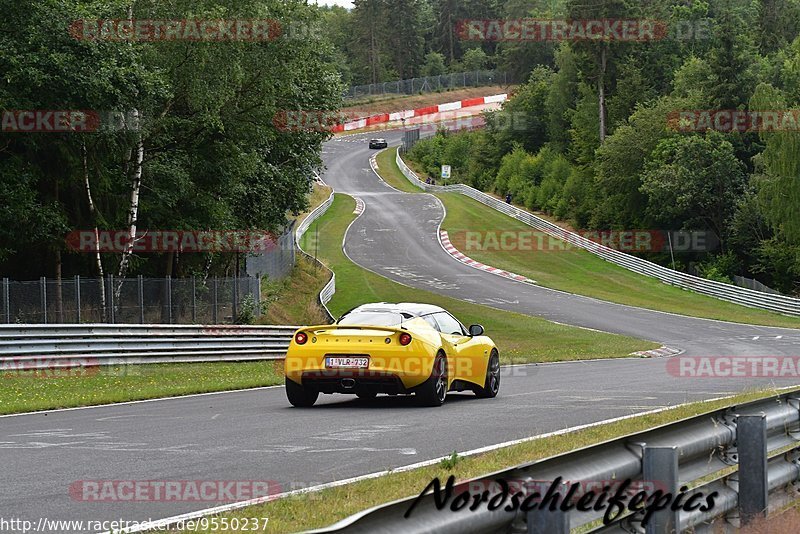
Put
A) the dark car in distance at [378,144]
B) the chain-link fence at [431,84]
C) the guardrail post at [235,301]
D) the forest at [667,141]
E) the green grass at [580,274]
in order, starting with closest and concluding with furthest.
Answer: the guardrail post at [235,301] < the green grass at [580,274] < the forest at [667,141] < the dark car in distance at [378,144] < the chain-link fence at [431,84]

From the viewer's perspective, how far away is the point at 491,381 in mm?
16422

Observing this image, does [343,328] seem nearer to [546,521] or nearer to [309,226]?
[546,521]

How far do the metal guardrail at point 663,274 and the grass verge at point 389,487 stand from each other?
47512 mm

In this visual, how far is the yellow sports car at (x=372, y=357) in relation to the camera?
13.7m

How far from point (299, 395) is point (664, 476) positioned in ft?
30.9

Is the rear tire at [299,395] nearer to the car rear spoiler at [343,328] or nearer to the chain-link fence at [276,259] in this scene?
the car rear spoiler at [343,328]

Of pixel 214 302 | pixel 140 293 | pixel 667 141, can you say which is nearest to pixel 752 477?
pixel 140 293

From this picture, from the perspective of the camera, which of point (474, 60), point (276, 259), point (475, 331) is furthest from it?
point (474, 60)

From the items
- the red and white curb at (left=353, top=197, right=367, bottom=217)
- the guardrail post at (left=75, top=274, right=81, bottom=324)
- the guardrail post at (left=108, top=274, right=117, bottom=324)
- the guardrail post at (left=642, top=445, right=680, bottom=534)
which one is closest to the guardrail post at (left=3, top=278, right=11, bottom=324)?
the guardrail post at (left=75, top=274, right=81, bottom=324)

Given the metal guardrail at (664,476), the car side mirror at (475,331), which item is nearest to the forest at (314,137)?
the car side mirror at (475,331)

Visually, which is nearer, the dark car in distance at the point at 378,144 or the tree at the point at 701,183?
the tree at the point at 701,183

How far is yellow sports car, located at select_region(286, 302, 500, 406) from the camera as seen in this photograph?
→ 1373 cm

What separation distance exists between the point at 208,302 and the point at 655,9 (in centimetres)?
8468

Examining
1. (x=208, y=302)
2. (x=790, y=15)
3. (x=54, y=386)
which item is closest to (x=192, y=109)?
(x=208, y=302)
